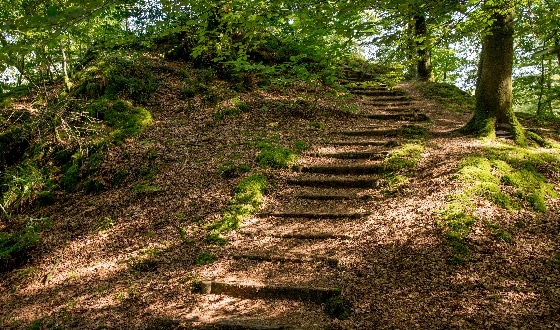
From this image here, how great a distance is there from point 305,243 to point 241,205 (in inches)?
59.6

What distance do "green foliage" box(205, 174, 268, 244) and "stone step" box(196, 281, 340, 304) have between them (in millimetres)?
1041

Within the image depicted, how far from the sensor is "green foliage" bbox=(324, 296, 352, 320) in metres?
3.78

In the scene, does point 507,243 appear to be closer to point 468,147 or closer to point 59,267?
point 468,147

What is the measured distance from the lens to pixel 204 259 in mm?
5109

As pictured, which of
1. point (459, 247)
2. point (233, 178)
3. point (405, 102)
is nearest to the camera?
point (459, 247)

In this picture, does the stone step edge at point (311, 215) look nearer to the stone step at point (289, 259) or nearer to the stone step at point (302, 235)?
the stone step at point (302, 235)

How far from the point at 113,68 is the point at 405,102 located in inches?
377

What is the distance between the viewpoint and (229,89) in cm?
1113

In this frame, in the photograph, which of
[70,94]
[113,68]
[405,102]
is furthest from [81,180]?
[405,102]

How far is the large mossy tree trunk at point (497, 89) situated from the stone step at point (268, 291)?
5.87m

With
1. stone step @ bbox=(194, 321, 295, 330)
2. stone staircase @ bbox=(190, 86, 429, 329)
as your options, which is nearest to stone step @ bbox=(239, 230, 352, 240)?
stone staircase @ bbox=(190, 86, 429, 329)

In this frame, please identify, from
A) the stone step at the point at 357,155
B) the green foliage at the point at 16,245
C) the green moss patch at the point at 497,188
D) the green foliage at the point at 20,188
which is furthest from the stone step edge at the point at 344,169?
the green foliage at the point at 20,188

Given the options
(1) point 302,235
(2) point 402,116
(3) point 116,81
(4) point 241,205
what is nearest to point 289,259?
(1) point 302,235

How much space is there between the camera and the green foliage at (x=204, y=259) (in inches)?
199
